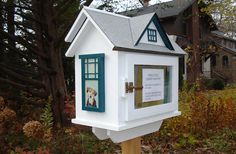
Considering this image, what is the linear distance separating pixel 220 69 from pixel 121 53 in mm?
24093

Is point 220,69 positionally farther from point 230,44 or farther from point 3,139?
point 3,139

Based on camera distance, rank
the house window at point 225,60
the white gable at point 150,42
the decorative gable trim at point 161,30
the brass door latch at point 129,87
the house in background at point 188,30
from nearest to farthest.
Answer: the brass door latch at point 129,87 < the white gable at point 150,42 < the decorative gable trim at point 161,30 < the house in background at point 188,30 < the house window at point 225,60

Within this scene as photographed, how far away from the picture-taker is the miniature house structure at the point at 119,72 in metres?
2.41

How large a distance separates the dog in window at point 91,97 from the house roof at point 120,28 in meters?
0.39

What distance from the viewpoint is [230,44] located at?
35500 mm

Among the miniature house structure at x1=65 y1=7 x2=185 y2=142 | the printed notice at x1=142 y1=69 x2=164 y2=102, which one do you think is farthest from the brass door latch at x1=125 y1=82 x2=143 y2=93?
the printed notice at x1=142 y1=69 x2=164 y2=102

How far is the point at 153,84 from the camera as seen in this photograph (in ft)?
8.83

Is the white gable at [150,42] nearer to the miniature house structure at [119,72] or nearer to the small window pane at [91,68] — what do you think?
the miniature house structure at [119,72]

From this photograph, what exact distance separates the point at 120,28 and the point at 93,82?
1.60 feet

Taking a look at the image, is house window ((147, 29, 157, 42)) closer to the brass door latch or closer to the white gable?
the white gable

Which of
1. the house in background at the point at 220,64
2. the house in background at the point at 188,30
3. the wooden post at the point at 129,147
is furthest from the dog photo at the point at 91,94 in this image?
the house in background at the point at 220,64

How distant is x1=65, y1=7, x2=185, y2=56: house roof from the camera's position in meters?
2.42

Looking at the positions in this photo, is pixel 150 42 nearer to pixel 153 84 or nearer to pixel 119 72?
pixel 153 84

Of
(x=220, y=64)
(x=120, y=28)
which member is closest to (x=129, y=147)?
(x=120, y=28)
